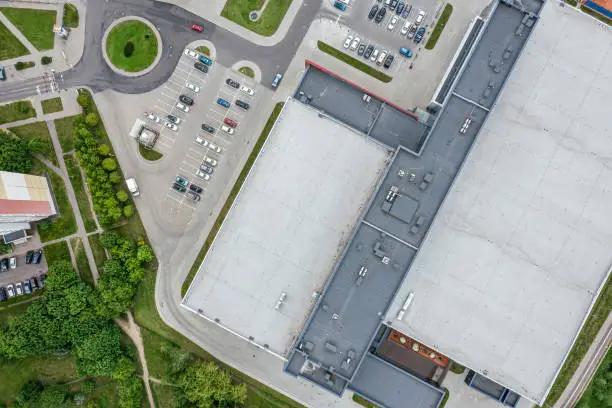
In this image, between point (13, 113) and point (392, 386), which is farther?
point (13, 113)

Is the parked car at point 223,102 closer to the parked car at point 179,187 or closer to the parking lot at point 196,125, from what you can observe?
the parking lot at point 196,125

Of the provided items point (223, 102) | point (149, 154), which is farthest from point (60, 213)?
point (223, 102)

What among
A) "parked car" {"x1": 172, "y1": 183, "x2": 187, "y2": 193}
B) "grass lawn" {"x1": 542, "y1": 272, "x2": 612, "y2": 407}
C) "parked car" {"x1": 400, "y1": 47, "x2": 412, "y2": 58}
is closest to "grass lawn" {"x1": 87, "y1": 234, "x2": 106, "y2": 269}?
"parked car" {"x1": 172, "y1": 183, "x2": 187, "y2": 193}

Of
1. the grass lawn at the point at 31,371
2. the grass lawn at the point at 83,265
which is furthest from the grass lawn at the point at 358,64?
the grass lawn at the point at 31,371

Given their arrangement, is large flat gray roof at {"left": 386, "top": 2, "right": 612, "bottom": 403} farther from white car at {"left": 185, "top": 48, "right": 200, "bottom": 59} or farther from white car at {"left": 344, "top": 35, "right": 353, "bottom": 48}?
white car at {"left": 185, "top": 48, "right": 200, "bottom": 59}

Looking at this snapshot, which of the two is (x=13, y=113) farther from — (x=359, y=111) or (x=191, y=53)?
(x=359, y=111)

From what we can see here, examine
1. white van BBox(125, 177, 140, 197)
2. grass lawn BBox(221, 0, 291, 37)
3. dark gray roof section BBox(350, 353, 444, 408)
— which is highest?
grass lawn BBox(221, 0, 291, 37)

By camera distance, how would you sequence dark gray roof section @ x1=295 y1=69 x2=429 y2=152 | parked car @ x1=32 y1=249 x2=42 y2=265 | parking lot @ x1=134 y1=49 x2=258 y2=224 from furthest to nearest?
parking lot @ x1=134 y1=49 x2=258 y2=224, parked car @ x1=32 y1=249 x2=42 y2=265, dark gray roof section @ x1=295 y1=69 x2=429 y2=152
